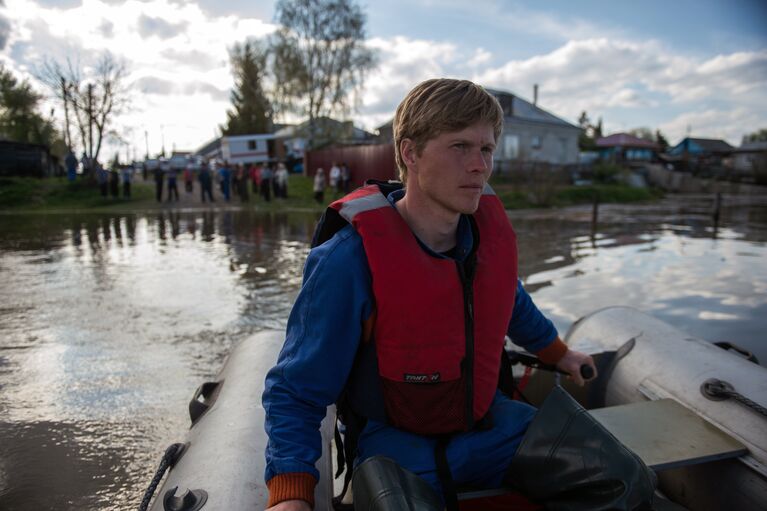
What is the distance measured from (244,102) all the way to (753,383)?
52.4 metres

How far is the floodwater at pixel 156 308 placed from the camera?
3.24 meters

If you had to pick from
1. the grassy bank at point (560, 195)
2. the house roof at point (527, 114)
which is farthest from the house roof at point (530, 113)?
the grassy bank at point (560, 195)

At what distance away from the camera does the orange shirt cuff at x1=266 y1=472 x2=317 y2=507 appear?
155cm

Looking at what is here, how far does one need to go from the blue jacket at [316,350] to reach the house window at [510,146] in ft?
115

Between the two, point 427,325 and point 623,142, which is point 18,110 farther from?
point 623,142

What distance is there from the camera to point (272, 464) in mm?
1597

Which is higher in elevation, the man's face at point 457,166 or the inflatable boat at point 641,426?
the man's face at point 457,166

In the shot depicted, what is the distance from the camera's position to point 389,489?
57.1 inches

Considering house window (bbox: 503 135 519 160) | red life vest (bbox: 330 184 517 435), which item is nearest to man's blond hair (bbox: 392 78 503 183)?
red life vest (bbox: 330 184 517 435)

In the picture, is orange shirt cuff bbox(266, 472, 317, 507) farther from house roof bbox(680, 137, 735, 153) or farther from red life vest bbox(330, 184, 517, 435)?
house roof bbox(680, 137, 735, 153)

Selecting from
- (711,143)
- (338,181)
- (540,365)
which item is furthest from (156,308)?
(711,143)

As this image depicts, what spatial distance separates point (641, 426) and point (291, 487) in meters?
1.57

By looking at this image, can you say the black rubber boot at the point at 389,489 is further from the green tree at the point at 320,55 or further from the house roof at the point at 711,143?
the house roof at the point at 711,143

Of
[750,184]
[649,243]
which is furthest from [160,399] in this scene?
[750,184]
